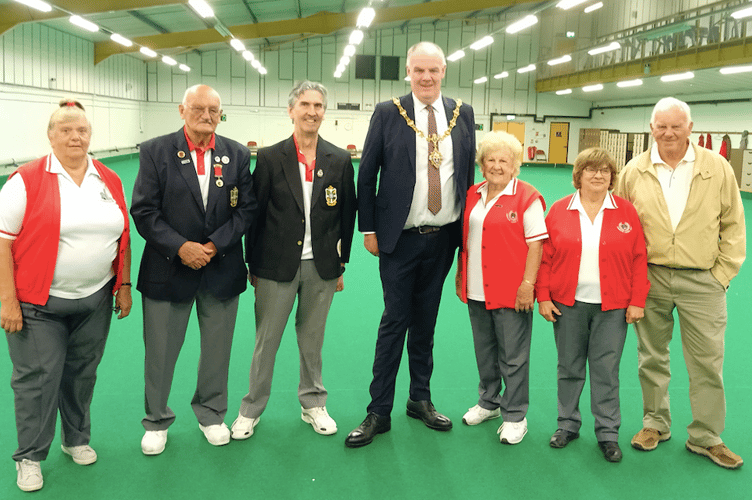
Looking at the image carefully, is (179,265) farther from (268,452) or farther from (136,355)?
(136,355)

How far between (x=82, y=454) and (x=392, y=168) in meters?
2.19

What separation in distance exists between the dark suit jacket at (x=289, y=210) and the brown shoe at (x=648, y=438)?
1.95 meters

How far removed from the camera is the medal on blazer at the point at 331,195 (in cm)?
342

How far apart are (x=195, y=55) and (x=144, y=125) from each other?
4.37m

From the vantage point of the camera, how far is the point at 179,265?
10.4ft

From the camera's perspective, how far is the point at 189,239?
320cm

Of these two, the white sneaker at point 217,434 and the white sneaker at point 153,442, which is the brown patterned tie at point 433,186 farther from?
the white sneaker at point 153,442

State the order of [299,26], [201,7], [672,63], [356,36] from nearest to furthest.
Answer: [201,7], [356,36], [672,63], [299,26]

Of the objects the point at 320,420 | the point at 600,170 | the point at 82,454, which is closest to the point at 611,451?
the point at 600,170

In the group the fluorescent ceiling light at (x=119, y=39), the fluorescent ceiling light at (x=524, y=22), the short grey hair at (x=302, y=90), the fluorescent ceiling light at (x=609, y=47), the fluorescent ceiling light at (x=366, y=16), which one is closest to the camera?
the short grey hair at (x=302, y=90)

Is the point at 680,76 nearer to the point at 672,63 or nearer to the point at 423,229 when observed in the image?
the point at 672,63

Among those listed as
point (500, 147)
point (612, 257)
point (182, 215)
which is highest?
point (500, 147)

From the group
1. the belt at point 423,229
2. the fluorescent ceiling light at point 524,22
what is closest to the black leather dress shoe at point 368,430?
the belt at point 423,229

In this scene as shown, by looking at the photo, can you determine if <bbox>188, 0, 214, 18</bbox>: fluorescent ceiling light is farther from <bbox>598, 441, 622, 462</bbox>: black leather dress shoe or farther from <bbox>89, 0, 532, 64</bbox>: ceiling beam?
<bbox>598, 441, 622, 462</bbox>: black leather dress shoe
